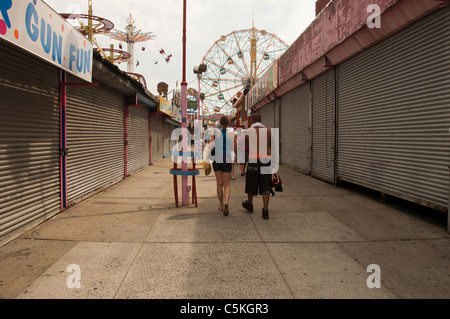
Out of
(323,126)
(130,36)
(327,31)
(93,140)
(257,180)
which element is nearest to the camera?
(257,180)

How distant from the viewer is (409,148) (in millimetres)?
5625

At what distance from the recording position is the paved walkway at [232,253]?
2912mm

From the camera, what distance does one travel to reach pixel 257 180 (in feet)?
18.1

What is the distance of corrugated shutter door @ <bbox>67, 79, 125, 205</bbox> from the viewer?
6355 mm

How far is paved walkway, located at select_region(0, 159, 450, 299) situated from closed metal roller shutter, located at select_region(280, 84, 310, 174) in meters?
5.31

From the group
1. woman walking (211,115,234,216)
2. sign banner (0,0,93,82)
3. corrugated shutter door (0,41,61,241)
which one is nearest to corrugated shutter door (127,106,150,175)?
corrugated shutter door (0,41,61,241)

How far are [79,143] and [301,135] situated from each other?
26.9 ft

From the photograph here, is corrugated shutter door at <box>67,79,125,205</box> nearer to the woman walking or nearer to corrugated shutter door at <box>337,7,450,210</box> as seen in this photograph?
the woman walking

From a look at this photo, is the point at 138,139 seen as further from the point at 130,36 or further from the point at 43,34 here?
the point at 130,36

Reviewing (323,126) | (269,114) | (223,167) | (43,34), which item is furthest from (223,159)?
(269,114)

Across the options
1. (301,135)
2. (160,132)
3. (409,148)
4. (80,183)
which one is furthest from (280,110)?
(80,183)

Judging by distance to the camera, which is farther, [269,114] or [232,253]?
[269,114]

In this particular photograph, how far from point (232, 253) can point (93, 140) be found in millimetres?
5446
